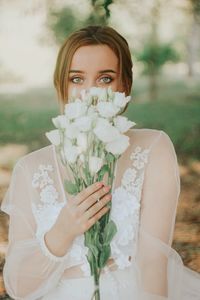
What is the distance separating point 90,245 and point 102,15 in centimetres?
226

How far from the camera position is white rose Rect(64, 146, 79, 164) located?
1040 millimetres

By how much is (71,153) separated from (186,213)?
2.29 metres

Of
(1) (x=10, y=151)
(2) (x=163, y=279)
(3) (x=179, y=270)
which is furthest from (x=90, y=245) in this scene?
(1) (x=10, y=151)

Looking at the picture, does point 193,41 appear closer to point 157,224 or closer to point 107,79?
point 107,79

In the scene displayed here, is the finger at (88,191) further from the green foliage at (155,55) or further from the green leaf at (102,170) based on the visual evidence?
the green foliage at (155,55)

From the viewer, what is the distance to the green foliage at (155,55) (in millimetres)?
3246

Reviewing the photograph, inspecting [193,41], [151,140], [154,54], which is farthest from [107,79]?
[193,41]

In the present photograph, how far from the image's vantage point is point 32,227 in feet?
4.54

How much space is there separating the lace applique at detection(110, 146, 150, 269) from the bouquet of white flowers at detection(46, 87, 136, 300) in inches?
9.0

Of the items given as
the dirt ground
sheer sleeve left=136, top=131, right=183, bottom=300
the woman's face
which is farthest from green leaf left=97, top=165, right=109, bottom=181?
the dirt ground

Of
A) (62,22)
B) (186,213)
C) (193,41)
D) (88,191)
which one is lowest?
(186,213)

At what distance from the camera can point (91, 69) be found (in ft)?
4.68

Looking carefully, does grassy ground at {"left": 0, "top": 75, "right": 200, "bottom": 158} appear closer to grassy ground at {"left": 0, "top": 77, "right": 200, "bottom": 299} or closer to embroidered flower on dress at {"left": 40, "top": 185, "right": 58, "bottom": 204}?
grassy ground at {"left": 0, "top": 77, "right": 200, "bottom": 299}

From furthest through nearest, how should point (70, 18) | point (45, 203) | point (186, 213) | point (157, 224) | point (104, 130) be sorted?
point (186, 213)
point (70, 18)
point (45, 203)
point (157, 224)
point (104, 130)
